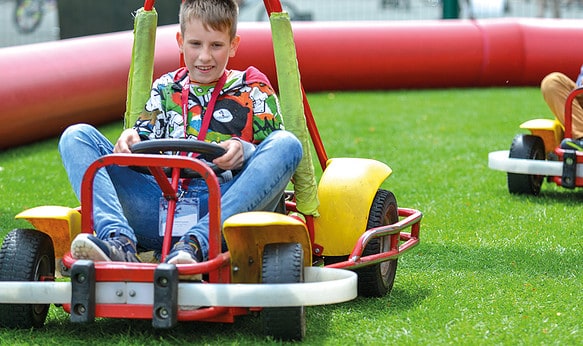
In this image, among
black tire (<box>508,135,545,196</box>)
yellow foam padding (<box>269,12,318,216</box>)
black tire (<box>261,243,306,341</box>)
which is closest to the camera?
black tire (<box>261,243,306,341</box>)

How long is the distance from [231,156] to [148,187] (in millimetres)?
338

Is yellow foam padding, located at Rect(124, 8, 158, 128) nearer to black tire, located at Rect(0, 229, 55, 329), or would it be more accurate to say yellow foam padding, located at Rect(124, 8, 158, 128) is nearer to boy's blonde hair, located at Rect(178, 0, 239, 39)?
boy's blonde hair, located at Rect(178, 0, 239, 39)

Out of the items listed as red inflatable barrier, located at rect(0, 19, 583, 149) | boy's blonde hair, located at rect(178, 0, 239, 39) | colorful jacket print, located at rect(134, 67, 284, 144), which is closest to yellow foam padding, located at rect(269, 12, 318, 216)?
colorful jacket print, located at rect(134, 67, 284, 144)

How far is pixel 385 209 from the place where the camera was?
3.92 meters

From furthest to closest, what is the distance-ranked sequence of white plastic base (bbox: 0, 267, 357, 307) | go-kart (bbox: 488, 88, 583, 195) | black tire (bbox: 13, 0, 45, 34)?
black tire (bbox: 13, 0, 45, 34), go-kart (bbox: 488, 88, 583, 195), white plastic base (bbox: 0, 267, 357, 307)

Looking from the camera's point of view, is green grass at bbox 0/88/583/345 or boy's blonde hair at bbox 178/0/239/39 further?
boy's blonde hair at bbox 178/0/239/39

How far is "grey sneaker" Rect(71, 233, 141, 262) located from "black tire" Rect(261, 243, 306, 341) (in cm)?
43

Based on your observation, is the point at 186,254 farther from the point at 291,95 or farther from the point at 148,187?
the point at 291,95

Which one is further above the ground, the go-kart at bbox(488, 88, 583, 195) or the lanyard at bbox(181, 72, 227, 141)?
the lanyard at bbox(181, 72, 227, 141)

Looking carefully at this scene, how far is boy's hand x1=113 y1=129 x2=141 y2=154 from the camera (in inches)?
136

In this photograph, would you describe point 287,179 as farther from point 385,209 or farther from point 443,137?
point 443,137

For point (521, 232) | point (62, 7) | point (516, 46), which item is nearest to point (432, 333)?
point (521, 232)

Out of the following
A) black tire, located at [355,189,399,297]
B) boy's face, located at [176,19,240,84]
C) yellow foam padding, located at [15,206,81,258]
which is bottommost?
black tire, located at [355,189,399,297]

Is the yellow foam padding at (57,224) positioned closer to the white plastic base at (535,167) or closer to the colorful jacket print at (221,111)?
the colorful jacket print at (221,111)
